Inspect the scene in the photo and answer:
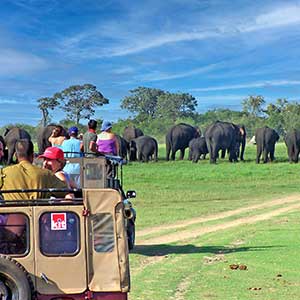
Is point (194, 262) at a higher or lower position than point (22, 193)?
lower

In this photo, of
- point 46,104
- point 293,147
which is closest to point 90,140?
point 293,147

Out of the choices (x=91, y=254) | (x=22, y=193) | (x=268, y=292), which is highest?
(x=22, y=193)

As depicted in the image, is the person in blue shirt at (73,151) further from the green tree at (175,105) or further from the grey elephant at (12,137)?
the green tree at (175,105)

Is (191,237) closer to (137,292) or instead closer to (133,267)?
(133,267)

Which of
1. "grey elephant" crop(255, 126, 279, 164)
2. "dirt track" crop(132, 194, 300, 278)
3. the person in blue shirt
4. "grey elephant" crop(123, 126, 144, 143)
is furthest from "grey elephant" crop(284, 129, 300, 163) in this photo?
the person in blue shirt

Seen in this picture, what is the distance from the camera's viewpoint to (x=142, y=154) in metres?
43.8

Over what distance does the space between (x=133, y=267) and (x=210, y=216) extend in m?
7.97

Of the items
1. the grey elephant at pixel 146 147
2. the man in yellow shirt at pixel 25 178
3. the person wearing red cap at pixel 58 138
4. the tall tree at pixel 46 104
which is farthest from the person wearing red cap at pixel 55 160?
the tall tree at pixel 46 104

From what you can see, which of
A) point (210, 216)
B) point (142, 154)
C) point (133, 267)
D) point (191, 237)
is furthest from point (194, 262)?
point (142, 154)

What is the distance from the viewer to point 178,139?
1917 inches

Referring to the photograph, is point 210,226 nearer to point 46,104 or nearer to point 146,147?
point 146,147

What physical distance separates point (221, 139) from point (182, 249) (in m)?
30.1

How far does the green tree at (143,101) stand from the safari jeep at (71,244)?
108389 millimetres

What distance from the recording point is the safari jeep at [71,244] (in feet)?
20.1
